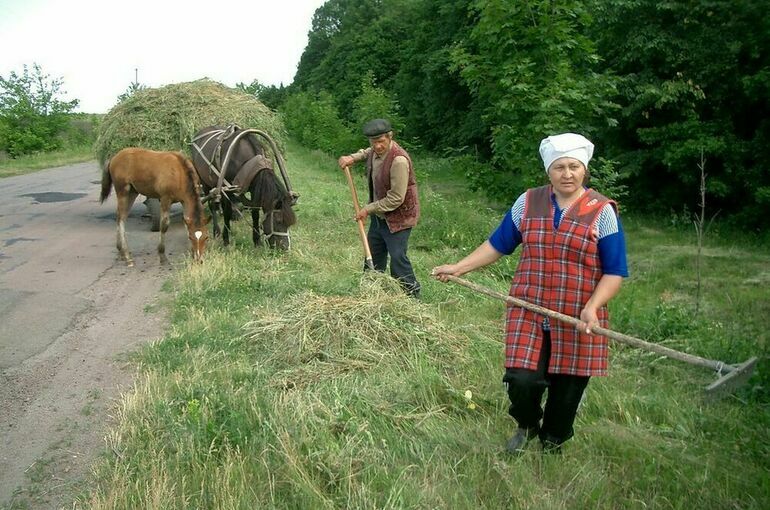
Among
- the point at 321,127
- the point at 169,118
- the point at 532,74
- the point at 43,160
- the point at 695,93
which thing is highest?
the point at 695,93

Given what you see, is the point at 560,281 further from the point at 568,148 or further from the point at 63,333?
the point at 63,333

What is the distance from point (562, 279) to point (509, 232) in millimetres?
410

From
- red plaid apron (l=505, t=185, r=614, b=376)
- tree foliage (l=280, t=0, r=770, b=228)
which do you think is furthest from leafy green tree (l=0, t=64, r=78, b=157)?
red plaid apron (l=505, t=185, r=614, b=376)

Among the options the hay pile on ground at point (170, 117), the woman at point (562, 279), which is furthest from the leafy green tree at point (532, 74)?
the woman at point (562, 279)

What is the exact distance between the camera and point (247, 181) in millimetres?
8914

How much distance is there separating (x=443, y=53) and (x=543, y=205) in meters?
26.0

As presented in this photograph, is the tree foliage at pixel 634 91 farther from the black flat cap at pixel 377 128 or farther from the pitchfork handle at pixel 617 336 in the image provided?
the pitchfork handle at pixel 617 336

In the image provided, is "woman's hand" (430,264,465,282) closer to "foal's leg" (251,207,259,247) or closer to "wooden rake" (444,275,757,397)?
"wooden rake" (444,275,757,397)

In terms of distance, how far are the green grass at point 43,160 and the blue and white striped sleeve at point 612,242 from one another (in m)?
21.2

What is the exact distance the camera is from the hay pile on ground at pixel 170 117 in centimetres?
1077

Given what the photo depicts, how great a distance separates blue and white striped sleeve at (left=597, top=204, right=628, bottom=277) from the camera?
10.2ft

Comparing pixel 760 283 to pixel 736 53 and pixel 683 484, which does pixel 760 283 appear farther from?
pixel 683 484

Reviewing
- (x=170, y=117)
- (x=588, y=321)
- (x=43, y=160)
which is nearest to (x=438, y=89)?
(x=43, y=160)

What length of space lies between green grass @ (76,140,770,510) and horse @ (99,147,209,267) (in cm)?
181
